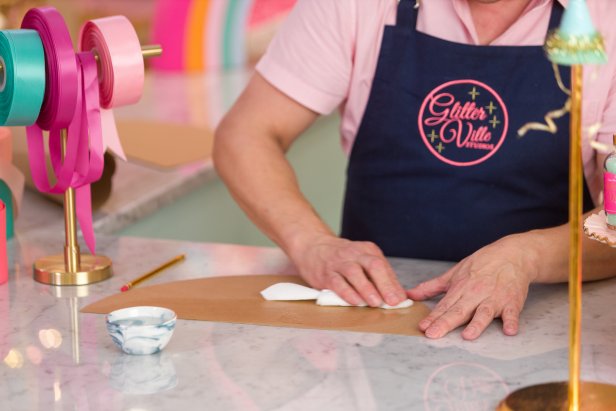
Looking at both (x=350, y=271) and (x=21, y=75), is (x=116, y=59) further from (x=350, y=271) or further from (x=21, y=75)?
(x=350, y=271)

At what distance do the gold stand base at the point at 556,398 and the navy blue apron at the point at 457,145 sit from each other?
714mm

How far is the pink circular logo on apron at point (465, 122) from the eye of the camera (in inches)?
70.9

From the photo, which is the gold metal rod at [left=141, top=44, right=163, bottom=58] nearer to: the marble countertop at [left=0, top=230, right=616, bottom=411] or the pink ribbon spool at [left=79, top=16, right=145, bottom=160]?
the pink ribbon spool at [left=79, top=16, right=145, bottom=160]

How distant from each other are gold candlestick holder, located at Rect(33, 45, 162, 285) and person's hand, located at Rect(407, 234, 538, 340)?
1.62 ft

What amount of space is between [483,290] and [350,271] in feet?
0.67

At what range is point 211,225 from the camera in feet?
8.52

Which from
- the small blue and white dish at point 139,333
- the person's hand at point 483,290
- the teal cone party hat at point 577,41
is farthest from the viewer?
the person's hand at point 483,290

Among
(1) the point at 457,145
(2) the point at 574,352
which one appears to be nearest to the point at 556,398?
→ (2) the point at 574,352

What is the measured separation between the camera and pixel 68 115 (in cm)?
152

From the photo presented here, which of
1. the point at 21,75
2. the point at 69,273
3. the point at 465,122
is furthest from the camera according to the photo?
the point at 465,122

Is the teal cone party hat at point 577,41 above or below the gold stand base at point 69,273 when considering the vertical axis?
above

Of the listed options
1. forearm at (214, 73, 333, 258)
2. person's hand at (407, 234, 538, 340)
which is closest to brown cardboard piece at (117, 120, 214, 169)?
forearm at (214, 73, 333, 258)

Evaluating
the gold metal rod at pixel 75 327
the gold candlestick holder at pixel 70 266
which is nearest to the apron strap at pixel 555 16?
the gold candlestick holder at pixel 70 266

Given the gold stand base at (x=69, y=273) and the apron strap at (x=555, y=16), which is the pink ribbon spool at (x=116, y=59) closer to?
the gold stand base at (x=69, y=273)
